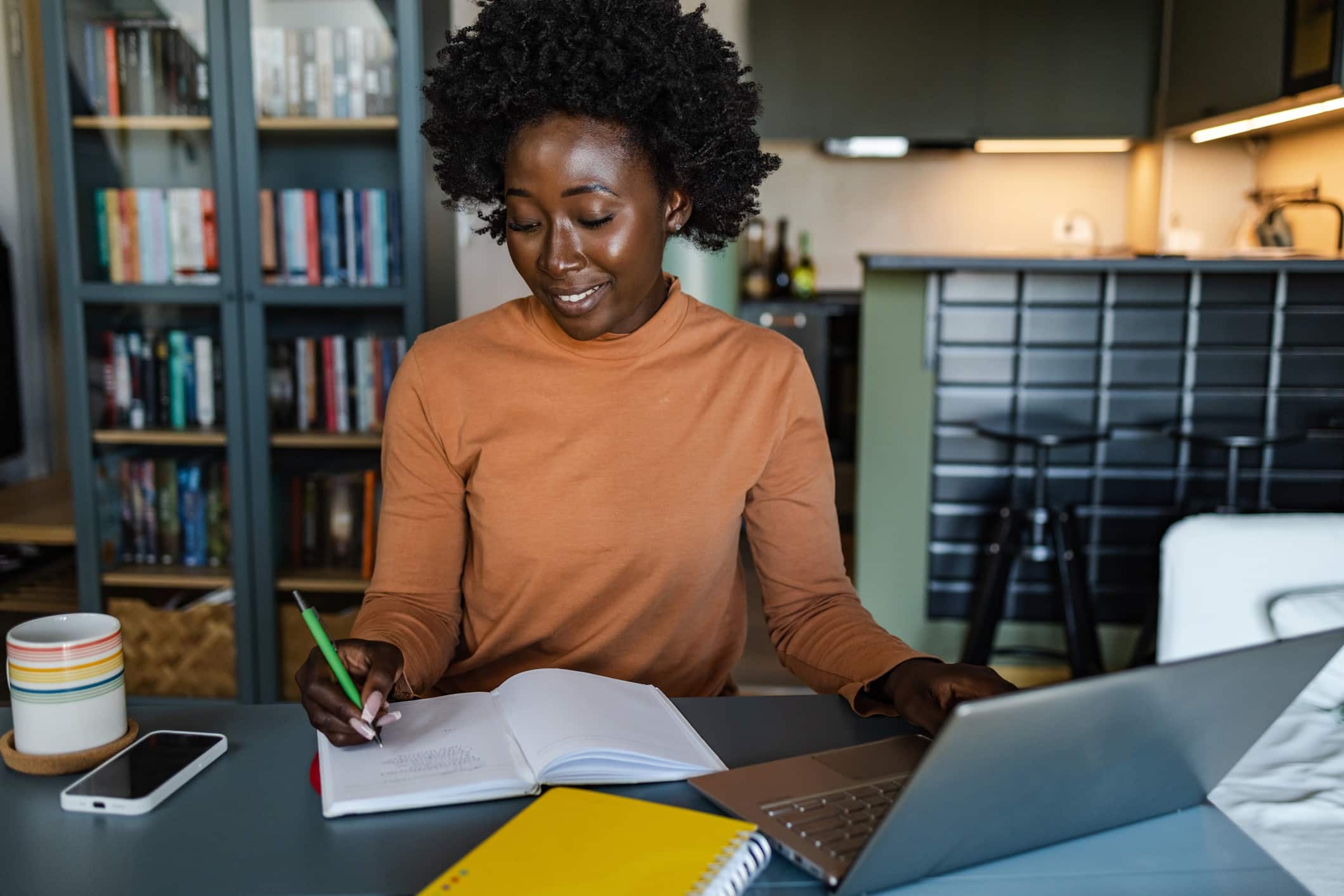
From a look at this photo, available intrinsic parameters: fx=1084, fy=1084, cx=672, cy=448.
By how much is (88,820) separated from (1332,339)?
10.3ft

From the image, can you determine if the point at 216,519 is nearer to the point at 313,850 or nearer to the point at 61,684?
the point at 61,684

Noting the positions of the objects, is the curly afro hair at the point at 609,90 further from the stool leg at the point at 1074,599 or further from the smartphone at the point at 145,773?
the stool leg at the point at 1074,599

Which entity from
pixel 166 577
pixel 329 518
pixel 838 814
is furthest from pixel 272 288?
pixel 838 814

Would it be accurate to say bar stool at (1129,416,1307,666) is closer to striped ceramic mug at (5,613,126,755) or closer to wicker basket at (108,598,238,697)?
wicker basket at (108,598,238,697)

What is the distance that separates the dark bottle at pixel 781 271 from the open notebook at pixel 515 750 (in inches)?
176

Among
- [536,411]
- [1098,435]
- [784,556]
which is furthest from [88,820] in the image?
[1098,435]

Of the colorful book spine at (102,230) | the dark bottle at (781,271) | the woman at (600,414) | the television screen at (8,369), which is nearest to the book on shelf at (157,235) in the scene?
the colorful book spine at (102,230)

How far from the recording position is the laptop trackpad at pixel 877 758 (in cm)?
84

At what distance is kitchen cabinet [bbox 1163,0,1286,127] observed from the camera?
158 inches

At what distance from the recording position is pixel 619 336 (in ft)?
4.12

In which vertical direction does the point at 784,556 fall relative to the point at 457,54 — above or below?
below

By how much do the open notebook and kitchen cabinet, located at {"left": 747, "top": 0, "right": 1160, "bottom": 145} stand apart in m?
4.64

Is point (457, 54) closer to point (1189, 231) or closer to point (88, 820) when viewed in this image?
point (88, 820)

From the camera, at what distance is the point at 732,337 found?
4.26ft
